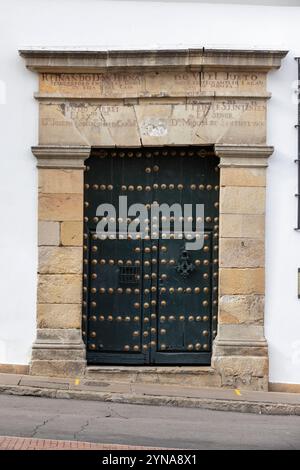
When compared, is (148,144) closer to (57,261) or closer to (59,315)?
(57,261)

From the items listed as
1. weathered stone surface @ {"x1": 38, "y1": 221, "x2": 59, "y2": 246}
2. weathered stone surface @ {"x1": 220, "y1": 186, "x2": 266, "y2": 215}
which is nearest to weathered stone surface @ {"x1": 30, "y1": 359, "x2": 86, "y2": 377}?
weathered stone surface @ {"x1": 38, "y1": 221, "x2": 59, "y2": 246}

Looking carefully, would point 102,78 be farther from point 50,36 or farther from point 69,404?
point 69,404

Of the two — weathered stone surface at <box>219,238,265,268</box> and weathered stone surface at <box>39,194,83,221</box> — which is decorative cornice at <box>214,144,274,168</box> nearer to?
weathered stone surface at <box>219,238,265,268</box>

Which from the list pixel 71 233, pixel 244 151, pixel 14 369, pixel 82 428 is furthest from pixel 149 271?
pixel 82 428

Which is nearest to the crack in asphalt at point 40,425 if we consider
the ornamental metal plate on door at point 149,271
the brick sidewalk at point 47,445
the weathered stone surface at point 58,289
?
the brick sidewalk at point 47,445

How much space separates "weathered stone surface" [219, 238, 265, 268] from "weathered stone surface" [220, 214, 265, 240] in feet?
0.20

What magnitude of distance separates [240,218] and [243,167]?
61 centimetres

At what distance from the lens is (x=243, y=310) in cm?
1080

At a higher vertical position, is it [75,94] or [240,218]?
[75,94]

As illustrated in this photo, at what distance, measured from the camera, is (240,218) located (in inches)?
428

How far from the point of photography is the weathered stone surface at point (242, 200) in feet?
35.6

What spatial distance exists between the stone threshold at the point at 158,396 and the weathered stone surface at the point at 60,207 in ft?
6.36

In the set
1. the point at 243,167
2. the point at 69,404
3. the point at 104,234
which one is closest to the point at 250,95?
the point at 243,167

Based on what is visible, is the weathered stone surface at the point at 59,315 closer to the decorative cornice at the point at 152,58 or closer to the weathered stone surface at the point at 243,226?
the weathered stone surface at the point at 243,226
